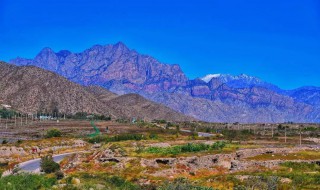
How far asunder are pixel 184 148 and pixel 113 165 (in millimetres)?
17996

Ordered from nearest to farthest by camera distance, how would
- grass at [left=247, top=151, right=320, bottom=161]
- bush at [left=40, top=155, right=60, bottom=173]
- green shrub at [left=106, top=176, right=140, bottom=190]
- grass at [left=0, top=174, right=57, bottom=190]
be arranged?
grass at [left=0, top=174, right=57, bottom=190] < green shrub at [left=106, top=176, right=140, bottom=190] < bush at [left=40, top=155, right=60, bottom=173] < grass at [left=247, top=151, right=320, bottom=161]

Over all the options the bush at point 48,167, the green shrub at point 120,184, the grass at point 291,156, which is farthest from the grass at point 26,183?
the grass at point 291,156

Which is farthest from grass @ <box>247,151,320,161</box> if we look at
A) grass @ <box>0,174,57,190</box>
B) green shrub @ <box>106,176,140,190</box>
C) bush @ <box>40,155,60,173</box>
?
grass @ <box>0,174,57,190</box>

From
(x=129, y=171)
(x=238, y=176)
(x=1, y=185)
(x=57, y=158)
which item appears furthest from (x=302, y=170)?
(x=57, y=158)

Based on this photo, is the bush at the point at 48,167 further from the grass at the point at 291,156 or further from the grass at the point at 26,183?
the grass at the point at 291,156

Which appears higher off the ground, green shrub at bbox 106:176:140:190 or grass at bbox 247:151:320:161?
grass at bbox 247:151:320:161

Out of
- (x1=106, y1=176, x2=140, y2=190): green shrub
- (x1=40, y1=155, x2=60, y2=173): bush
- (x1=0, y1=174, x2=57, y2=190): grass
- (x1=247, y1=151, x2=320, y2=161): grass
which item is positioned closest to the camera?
(x1=0, y1=174, x2=57, y2=190): grass

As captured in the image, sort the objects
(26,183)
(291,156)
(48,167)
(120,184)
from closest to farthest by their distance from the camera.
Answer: (26,183) < (120,184) < (48,167) < (291,156)

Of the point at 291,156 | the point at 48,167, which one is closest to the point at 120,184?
the point at 48,167

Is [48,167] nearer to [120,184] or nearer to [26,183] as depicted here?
[26,183]

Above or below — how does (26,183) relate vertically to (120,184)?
above

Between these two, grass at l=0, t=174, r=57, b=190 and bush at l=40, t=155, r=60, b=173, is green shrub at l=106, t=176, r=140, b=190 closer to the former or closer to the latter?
grass at l=0, t=174, r=57, b=190

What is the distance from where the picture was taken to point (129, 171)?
54062 millimetres

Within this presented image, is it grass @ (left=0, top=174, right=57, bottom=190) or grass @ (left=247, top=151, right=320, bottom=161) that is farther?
grass @ (left=247, top=151, right=320, bottom=161)
